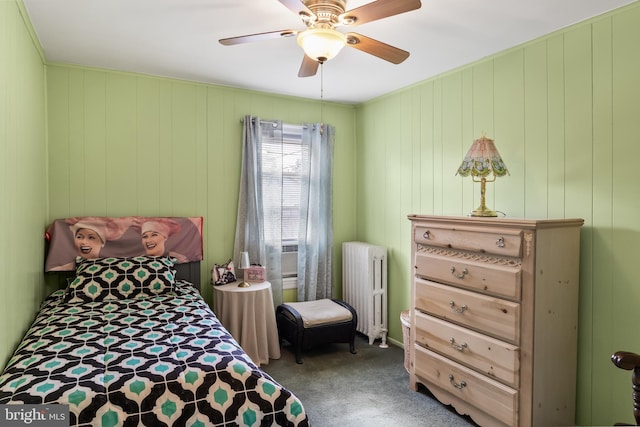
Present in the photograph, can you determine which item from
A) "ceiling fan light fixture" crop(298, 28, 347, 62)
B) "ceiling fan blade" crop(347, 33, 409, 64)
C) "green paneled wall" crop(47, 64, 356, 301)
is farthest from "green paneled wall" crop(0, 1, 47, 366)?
"ceiling fan blade" crop(347, 33, 409, 64)

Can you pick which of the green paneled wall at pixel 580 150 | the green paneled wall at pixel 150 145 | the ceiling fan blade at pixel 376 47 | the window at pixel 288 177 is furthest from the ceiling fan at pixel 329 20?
the window at pixel 288 177

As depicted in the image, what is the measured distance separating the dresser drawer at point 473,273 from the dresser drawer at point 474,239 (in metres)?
0.08

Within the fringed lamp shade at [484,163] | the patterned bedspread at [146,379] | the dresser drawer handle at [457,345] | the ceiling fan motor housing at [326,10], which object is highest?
the ceiling fan motor housing at [326,10]

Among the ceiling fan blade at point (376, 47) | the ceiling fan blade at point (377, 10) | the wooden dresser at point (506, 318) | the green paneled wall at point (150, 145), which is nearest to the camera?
the ceiling fan blade at point (377, 10)

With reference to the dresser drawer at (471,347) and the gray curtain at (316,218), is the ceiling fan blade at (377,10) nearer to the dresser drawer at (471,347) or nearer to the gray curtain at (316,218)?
the dresser drawer at (471,347)

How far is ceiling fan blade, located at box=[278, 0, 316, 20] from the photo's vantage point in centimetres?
172

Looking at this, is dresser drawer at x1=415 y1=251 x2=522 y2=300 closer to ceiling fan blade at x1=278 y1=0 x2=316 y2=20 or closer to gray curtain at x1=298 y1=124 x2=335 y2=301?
gray curtain at x1=298 y1=124 x2=335 y2=301

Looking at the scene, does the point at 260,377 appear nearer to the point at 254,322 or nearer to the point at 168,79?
the point at 254,322

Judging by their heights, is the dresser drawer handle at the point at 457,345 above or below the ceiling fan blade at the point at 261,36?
below

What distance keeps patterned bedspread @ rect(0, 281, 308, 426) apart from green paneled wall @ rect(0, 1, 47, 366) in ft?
0.86

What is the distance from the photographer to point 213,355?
6.24ft

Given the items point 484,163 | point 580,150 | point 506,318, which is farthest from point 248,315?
point 580,150

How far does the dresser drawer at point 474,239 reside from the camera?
7.18ft

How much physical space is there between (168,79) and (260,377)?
2.80m
